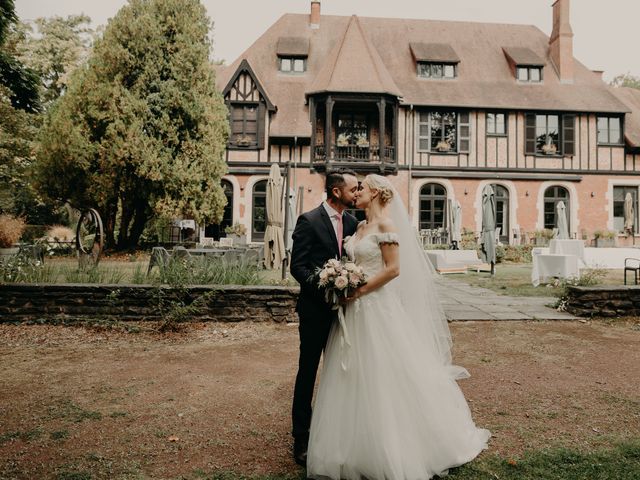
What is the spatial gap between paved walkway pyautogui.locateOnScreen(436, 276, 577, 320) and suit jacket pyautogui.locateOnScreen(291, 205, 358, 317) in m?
4.75

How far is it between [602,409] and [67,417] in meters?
4.22

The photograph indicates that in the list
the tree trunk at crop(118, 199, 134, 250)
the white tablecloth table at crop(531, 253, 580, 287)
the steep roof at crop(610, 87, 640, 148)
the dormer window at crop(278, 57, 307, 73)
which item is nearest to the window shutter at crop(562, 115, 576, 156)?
the steep roof at crop(610, 87, 640, 148)

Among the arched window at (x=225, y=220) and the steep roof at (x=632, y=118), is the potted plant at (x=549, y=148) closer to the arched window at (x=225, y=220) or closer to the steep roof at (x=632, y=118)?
the steep roof at (x=632, y=118)

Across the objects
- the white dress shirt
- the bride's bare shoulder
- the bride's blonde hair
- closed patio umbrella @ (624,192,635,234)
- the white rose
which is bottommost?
the white rose

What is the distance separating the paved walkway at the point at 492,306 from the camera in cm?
749

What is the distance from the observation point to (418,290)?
338 cm

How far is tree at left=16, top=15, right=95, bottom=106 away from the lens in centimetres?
2616

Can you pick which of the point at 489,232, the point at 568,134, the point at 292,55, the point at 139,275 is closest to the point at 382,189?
the point at 139,275

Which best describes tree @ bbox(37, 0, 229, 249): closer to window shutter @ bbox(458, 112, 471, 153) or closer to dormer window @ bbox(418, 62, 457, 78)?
dormer window @ bbox(418, 62, 457, 78)

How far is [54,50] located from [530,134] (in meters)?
26.3

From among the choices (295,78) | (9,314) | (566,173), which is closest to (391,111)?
(295,78)

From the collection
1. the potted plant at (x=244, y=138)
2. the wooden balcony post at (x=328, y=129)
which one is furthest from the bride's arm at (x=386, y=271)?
the potted plant at (x=244, y=138)

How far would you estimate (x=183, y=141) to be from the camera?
675 inches

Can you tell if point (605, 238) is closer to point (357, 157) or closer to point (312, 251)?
point (357, 157)
